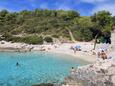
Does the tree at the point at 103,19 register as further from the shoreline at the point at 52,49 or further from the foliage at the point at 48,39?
the shoreline at the point at 52,49

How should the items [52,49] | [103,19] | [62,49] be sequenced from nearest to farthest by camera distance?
A: [62,49] < [52,49] < [103,19]

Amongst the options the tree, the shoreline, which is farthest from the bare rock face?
the tree

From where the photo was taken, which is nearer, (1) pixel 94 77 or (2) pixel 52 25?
(1) pixel 94 77

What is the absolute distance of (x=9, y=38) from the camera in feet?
254

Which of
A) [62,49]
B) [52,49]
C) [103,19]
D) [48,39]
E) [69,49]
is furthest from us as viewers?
[103,19]

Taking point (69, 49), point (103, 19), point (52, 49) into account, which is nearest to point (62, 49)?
point (69, 49)

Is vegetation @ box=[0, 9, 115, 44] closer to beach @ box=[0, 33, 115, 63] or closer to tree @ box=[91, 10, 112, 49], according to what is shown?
tree @ box=[91, 10, 112, 49]

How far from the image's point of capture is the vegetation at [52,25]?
79.2 metres

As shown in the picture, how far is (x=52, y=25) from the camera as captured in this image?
310ft

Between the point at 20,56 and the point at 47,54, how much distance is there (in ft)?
15.3

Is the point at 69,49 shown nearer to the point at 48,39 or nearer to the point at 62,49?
the point at 62,49

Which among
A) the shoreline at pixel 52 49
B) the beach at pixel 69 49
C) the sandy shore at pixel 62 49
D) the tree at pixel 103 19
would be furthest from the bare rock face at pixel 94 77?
the tree at pixel 103 19

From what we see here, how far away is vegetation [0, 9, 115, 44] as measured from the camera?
79.2 metres

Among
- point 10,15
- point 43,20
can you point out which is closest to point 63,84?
point 43,20
